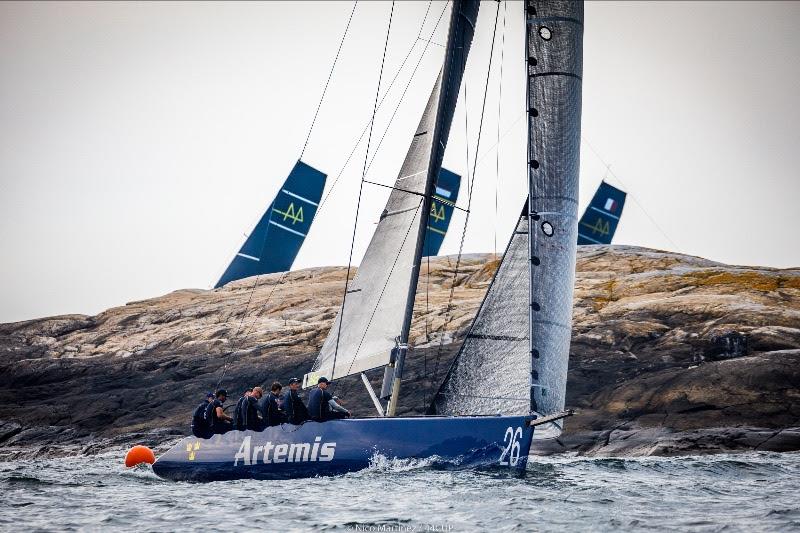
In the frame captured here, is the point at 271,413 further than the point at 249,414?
No

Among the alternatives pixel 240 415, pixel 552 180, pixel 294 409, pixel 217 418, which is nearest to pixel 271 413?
pixel 294 409

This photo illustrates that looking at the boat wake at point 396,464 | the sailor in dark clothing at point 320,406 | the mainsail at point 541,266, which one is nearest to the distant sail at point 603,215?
the mainsail at point 541,266

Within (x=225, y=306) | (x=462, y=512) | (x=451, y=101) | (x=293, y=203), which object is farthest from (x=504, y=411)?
(x=293, y=203)

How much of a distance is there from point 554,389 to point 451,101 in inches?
236

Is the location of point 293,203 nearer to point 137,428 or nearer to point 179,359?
point 179,359

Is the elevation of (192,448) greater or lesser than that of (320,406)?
lesser

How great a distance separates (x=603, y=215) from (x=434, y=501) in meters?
34.4

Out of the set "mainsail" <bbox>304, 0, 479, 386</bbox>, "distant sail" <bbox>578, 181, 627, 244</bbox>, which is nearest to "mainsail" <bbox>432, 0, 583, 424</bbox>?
"mainsail" <bbox>304, 0, 479, 386</bbox>

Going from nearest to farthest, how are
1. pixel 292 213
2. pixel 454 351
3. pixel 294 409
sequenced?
1. pixel 294 409
2. pixel 454 351
3. pixel 292 213

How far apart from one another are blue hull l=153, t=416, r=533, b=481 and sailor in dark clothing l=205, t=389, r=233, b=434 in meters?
0.48

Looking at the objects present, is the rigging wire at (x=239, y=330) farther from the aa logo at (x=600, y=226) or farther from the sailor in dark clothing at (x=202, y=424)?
the aa logo at (x=600, y=226)

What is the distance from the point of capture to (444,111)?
18.5 meters

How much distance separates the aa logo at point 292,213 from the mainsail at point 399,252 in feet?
82.1

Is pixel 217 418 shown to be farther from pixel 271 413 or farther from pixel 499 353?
pixel 499 353
